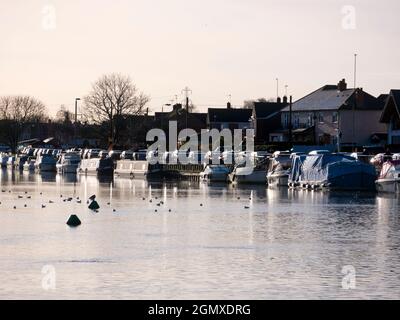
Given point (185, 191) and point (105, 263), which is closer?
point (105, 263)

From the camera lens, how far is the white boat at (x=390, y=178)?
251 feet

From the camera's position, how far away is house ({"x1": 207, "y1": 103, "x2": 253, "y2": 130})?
7106 inches

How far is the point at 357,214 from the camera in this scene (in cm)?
5878

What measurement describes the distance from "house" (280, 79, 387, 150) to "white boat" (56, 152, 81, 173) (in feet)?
97.7

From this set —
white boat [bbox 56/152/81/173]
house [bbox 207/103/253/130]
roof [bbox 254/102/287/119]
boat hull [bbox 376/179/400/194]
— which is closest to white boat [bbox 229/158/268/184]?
boat hull [bbox 376/179/400/194]

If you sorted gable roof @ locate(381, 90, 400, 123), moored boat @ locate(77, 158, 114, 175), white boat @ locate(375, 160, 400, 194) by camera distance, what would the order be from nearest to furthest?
white boat @ locate(375, 160, 400, 194) < gable roof @ locate(381, 90, 400, 123) < moored boat @ locate(77, 158, 114, 175)

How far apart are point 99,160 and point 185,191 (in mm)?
48841

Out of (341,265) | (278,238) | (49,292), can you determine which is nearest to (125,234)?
(278,238)

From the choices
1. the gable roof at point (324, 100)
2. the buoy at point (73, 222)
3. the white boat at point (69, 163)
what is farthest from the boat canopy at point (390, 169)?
the white boat at point (69, 163)

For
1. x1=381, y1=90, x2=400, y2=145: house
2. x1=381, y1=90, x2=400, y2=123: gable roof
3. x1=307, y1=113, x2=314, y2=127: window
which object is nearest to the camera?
x1=381, y1=90, x2=400, y2=123: gable roof

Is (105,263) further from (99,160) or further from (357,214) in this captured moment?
(99,160)

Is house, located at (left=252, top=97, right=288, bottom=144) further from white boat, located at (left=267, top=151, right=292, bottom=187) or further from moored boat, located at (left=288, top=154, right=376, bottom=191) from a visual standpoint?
moored boat, located at (left=288, top=154, right=376, bottom=191)

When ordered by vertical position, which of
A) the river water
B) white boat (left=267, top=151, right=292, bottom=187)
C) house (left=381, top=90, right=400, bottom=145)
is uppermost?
house (left=381, top=90, right=400, bottom=145)
